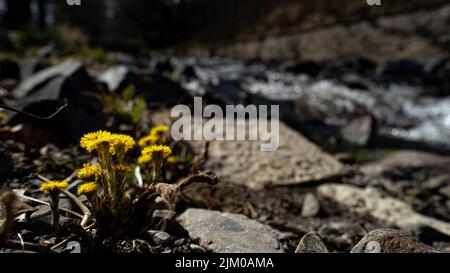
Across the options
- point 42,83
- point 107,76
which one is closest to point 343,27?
point 107,76

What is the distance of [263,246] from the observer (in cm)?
169

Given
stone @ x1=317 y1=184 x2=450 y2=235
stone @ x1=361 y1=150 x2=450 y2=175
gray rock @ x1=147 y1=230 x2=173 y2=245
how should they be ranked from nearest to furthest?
gray rock @ x1=147 y1=230 x2=173 y2=245, stone @ x1=317 y1=184 x2=450 y2=235, stone @ x1=361 y1=150 x2=450 y2=175

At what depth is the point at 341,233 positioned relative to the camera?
7.65ft

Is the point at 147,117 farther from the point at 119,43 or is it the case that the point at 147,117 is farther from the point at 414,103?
the point at 119,43

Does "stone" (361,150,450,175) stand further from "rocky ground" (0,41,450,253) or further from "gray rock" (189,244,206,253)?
"gray rock" (189,244,206,253)

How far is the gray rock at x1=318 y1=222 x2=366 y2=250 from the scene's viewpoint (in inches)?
85.7

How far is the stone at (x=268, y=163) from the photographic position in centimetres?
295

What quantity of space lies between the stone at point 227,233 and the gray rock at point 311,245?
11 cm

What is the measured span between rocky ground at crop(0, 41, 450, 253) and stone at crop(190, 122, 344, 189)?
10mm

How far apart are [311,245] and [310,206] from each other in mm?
1032

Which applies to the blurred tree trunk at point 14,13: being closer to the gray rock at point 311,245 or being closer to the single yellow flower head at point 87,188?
the single yellow flower head at point 87,188

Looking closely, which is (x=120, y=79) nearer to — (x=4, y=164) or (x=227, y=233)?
(x=4, y=164)

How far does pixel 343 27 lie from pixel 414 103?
7.88 metres

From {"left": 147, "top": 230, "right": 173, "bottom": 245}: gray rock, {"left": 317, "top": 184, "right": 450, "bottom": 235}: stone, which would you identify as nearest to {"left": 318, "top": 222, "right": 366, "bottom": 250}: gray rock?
{"left": 317, "top": 184, "right": 450, "bottom": 235}: stone
